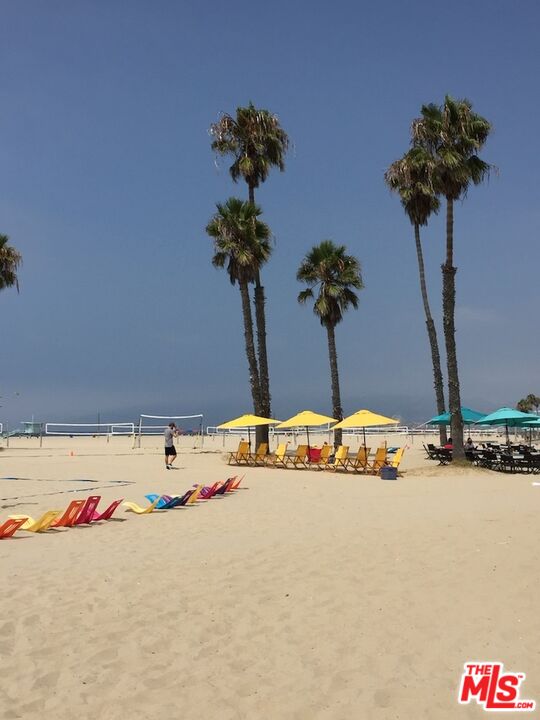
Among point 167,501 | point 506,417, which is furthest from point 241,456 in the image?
point 167,501

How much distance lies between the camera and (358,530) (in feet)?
30.8

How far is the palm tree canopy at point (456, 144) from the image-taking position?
20547 mm

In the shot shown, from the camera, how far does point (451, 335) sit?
20.7 metres

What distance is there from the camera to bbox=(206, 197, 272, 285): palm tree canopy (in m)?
26.4

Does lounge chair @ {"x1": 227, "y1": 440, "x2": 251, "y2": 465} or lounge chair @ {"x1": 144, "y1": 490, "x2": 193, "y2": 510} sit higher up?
lounge chair @ {"x1": 227, "y1": 440, "x2": 251, "y2": 465}

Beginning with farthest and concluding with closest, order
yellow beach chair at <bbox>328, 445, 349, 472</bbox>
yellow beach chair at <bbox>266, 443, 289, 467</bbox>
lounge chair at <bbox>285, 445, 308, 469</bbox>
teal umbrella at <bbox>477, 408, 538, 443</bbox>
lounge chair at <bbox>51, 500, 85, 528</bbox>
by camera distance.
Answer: teal umbrella at <bbox>477, 408, 538, 443</bbox>, yellow beach chair at <bbox>266, 443, 289, 467</bbox>, lounge chair at <bbox>285, 445, 308, 469</bbox>, yellow beach chair at <bbox>328, 445, 349, 472</bbox>, lounge chair at <bbox>51, 500, 85, 528</bbox>

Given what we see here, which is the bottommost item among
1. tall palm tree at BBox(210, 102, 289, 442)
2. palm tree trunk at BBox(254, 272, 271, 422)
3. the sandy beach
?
the sandy beach

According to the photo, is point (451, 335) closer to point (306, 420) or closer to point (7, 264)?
point (306, 420)

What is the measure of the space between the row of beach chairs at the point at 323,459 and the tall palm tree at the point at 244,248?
329cm

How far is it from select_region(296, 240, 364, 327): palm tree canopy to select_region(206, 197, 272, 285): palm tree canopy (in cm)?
306

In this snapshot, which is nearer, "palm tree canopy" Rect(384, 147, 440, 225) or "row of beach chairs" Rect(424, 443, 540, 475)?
"row of beach chairs" Rect(424, 443, 540, 475)

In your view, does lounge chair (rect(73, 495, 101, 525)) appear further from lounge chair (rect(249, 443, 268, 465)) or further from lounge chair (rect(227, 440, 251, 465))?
lounge chair (rect(249, 443, 268, 465))

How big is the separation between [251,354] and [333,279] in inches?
238

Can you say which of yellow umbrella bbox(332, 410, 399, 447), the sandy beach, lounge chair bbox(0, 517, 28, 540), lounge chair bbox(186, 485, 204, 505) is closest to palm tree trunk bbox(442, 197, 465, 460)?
yellow umbrella bbox(332, 410, 399, 447)
